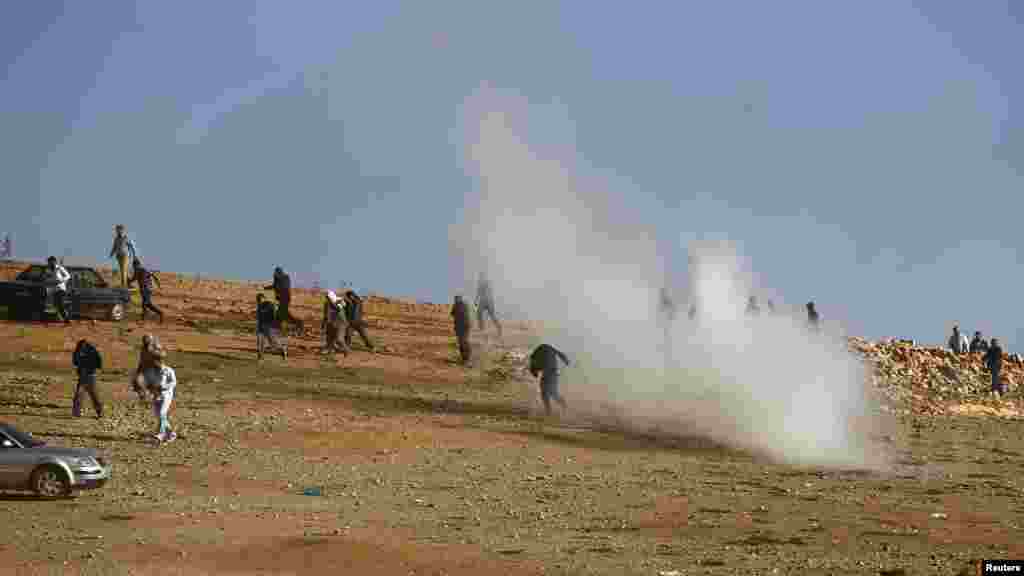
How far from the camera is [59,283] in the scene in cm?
3859

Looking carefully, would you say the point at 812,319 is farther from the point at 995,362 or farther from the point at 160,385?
the point at 160,385

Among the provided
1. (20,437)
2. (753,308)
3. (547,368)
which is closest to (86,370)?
(20,437)

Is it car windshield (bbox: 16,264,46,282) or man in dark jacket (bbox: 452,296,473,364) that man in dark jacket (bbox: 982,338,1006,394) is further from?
car windshield (bbox: 16,264,46,282)

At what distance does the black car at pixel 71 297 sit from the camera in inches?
1528

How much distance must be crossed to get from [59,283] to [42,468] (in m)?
20.0

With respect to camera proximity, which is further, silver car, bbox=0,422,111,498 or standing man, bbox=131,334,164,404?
standing man, bbox=131,334,164,404

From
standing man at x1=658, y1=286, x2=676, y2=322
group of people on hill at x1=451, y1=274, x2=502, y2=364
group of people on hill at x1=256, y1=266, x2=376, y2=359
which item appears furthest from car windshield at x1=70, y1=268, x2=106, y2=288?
standing man at x1=658, y1=286, x2=676, y2=322

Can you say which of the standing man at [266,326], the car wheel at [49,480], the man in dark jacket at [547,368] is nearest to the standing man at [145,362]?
the car wheel at [49,480]

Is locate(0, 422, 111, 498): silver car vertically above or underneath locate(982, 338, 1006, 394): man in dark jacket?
underneath

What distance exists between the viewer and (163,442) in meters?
25.6

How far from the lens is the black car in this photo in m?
38.8

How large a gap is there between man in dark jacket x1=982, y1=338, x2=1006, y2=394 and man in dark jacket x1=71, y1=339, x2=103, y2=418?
32565mm

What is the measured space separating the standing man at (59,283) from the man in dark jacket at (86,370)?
39.5 ft

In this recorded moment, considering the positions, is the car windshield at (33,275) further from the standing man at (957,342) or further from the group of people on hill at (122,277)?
the standing man at (957,342)
